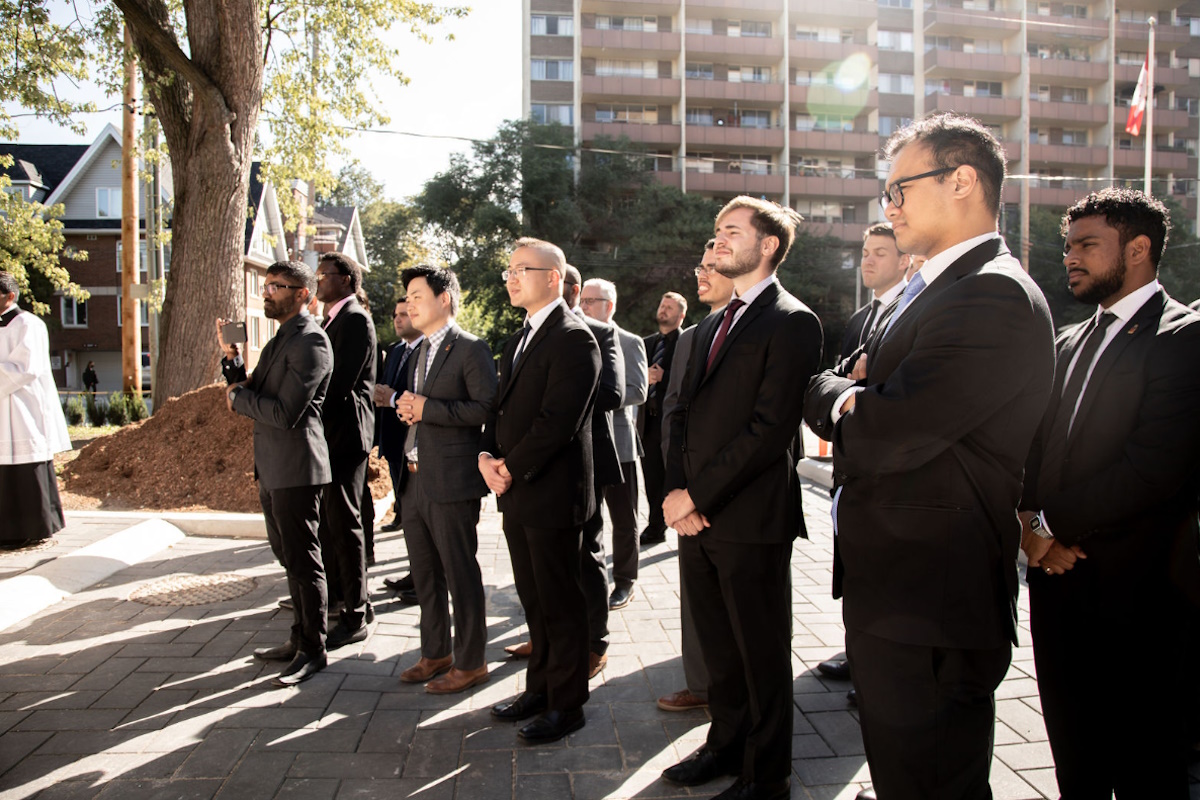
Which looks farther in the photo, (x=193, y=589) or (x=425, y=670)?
(x=193, y=589)

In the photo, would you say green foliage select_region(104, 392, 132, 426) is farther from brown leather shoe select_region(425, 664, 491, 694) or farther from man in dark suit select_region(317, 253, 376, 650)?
brown leather shoe select_region(425, 664, 491, 694)

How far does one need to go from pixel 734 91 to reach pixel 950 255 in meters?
53.8

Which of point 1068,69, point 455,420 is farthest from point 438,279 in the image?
point 1068,69

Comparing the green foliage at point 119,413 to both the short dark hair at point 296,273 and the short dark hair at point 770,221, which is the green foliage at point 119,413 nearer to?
the short dark hair at point 296,273

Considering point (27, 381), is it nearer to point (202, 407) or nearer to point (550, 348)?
point (202, 407)

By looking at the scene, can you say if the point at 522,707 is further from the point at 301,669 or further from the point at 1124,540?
the point at 1124,540

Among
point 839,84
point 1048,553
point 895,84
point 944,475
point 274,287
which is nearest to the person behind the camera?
point 944,475

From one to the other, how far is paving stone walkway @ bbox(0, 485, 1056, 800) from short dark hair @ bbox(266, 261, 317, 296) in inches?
86.2

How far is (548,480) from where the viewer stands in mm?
3695

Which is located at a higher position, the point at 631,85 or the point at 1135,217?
the point at 631,85

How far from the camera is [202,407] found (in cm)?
952

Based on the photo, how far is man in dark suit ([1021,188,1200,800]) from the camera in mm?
2670

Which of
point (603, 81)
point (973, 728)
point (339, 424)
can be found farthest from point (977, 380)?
point (603, 81)

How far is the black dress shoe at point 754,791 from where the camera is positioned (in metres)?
3.00
